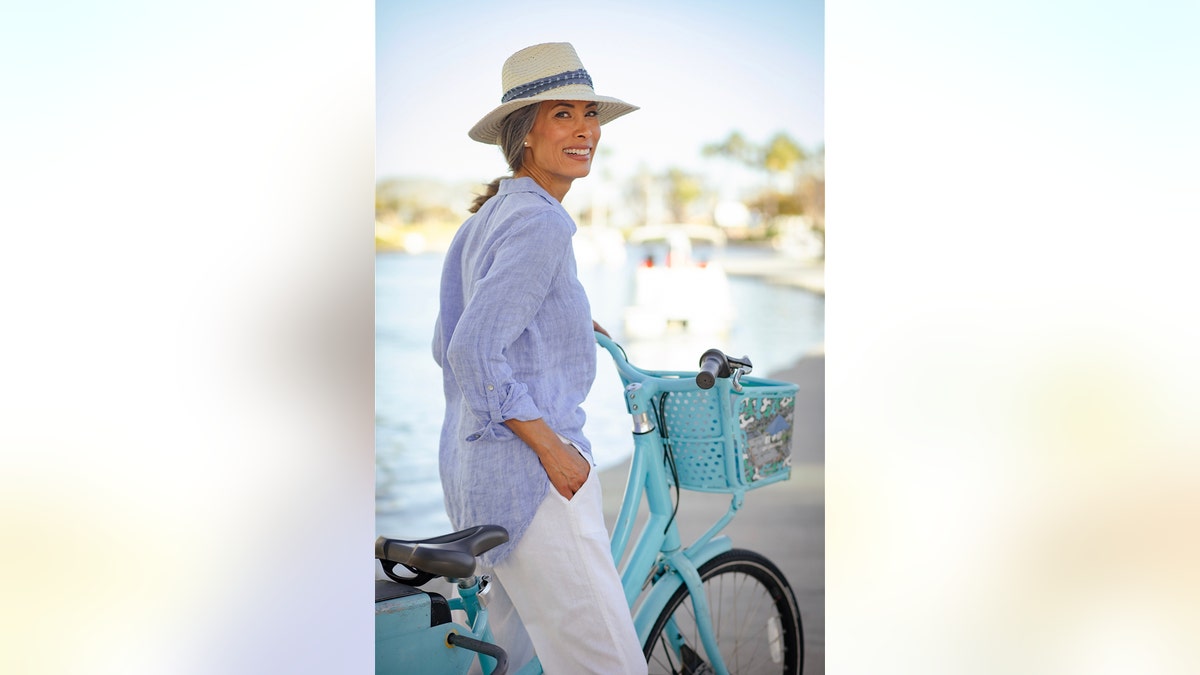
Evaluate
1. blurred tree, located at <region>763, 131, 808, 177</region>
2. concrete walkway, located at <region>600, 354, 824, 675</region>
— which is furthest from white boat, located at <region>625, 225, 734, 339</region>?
concrete walkway, located at <region>600, 354, 824, 675</region>

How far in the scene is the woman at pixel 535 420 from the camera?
4.85ft

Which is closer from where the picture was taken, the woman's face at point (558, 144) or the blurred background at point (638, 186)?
the woman's face at point (558, 144)

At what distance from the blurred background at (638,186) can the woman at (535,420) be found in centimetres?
284

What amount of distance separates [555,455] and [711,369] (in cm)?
37

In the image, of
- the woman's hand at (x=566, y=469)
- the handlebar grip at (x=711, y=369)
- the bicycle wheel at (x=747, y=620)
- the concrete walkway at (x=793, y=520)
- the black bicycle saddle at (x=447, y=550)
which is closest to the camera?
the black bicycle saddle at (x=447, y=550)

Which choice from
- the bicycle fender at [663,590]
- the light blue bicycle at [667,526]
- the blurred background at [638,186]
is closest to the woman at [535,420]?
the light blue bicycle at [667,526]

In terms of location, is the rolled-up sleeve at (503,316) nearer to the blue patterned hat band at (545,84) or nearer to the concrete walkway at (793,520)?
the blue patterned hat band at (545,84)

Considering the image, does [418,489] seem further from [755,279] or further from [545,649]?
[755,279]

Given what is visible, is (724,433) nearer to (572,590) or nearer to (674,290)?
(572,590)

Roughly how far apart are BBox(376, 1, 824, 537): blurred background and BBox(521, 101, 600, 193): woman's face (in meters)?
2.89
